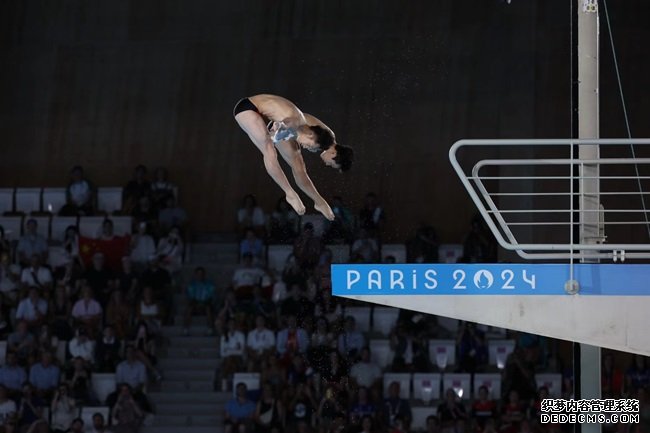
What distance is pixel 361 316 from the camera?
19.0 m

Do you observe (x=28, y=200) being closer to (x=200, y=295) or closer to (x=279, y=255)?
(x=200, y=295)

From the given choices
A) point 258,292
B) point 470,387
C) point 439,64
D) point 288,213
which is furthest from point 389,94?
point 470,387

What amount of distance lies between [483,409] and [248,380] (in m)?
3.18

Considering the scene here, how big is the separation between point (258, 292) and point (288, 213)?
1.55 meters

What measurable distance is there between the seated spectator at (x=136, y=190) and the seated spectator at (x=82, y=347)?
289 cm

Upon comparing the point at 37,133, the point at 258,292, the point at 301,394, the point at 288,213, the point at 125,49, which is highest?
the point at 125,49

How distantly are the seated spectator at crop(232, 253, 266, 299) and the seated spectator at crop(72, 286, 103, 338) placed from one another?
Result: 6.37ft

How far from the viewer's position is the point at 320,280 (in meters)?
19.0

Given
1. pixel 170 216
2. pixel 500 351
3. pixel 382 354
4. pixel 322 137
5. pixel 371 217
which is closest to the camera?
pixel 322 137

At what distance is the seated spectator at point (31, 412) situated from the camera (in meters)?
17.7

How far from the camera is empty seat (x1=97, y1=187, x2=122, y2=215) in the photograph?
2164cm

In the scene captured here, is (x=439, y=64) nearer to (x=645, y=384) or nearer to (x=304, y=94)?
(x=304, y=94)

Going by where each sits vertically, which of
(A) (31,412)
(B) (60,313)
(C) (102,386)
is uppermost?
(B) (60,313)

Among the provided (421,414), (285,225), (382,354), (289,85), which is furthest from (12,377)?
(289,85)
